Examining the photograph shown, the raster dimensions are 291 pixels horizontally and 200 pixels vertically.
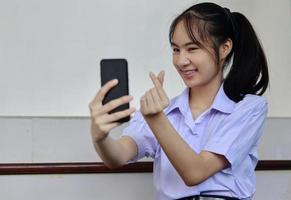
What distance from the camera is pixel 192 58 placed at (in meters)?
0.85

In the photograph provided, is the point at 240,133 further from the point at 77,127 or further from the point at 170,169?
the point at 77,127

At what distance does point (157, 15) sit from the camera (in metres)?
1.21

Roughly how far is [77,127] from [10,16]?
0.31 meters

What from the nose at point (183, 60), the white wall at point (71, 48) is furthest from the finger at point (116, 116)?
the white wall at point (71, 48)

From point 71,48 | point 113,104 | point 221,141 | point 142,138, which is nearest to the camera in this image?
point 113,104

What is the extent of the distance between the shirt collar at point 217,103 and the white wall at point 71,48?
0.82ft

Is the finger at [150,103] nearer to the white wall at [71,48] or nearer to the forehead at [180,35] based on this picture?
the forehead at [180,35]

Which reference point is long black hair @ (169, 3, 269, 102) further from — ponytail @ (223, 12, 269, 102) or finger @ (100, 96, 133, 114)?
finger @ (100, 96, 133, 114)

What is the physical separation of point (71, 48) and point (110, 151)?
41 cm

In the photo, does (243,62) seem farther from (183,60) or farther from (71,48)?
(71,48)

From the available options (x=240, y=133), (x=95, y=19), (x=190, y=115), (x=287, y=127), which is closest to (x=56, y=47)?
(x=95, y=19)

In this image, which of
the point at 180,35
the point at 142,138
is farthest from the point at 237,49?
the point at 142,138

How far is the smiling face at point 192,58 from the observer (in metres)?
0.85

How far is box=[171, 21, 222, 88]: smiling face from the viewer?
2.79 ft
